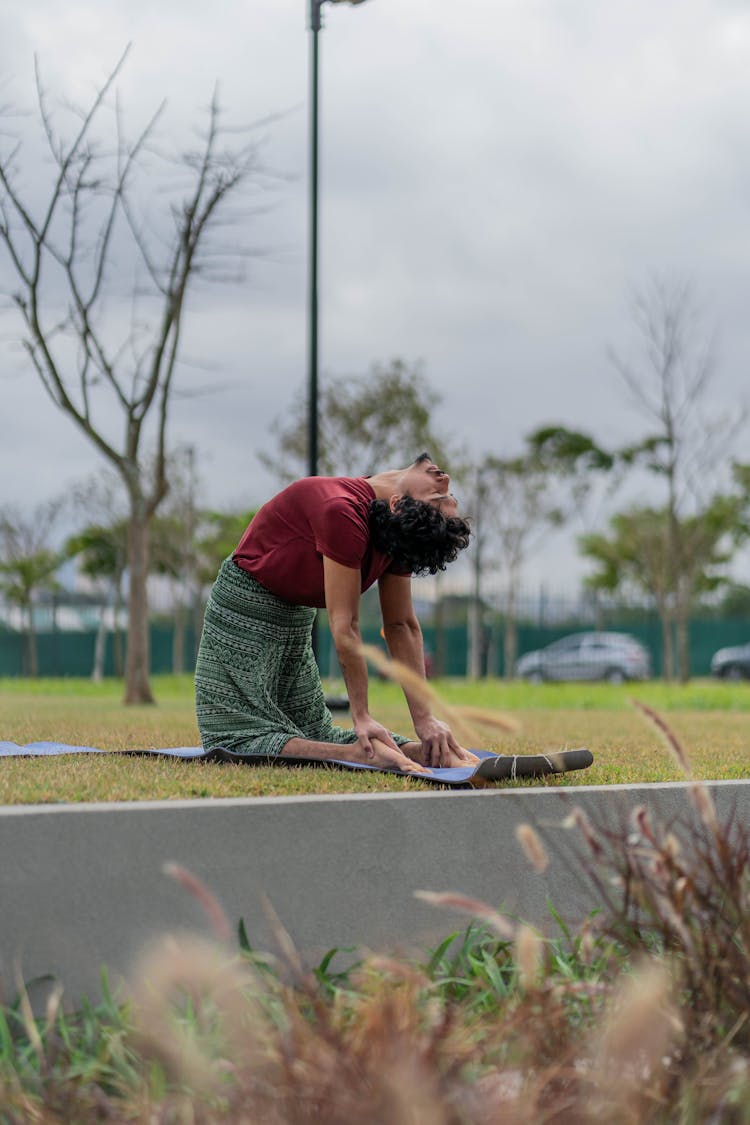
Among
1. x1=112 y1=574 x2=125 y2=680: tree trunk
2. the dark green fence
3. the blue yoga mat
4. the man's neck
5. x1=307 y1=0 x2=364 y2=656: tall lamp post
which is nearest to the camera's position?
the blue yoga mat

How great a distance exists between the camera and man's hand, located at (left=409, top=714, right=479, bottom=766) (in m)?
4.19

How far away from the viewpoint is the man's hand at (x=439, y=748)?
13.8 ft

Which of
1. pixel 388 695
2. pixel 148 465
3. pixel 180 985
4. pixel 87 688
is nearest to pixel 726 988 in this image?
pixel 180 985

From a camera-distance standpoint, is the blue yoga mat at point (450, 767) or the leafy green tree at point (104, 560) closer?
the blue yoga mat at point (450, 767)

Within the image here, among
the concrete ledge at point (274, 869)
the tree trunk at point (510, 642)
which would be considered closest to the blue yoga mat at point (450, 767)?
the concrete ledge at point (274, 869)

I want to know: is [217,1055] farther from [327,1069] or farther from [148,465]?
[148,465]

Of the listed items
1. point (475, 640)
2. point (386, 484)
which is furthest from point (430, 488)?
point (475, 640)

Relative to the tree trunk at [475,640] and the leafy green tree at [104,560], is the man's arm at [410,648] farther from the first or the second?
the leafy green tree at [104,560]

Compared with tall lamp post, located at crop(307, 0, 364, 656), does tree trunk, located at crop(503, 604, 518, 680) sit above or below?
below

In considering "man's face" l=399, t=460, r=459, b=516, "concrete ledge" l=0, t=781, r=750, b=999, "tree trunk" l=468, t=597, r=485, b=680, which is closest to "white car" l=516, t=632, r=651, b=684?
"tree trunk" l=468, t=597, r=485, b=680

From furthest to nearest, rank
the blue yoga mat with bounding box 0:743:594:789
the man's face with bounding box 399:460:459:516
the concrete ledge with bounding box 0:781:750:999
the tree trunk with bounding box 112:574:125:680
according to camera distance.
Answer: the tree trunk with bounding box 112:574:125:680 → the man's face with bounding box 399:460:459:516 → the blue yoga mat with bounding box 0:743:594:789 → the concrete ledge with bounding box 0:781:750:999

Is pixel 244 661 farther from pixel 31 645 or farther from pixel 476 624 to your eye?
pixel 31 645

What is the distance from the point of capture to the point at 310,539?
4.27 meters

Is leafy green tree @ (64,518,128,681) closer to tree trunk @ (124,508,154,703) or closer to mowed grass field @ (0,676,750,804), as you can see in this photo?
tree trunk @ (124,508,154,703)
